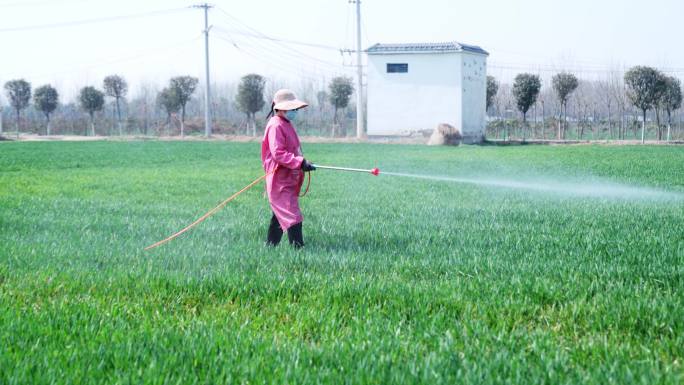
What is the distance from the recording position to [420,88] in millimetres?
51719

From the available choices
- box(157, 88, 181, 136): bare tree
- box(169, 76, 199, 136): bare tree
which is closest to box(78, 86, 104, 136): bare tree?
box(157, 88, 181, 136): bare tree

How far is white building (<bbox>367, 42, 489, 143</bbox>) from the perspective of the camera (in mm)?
50938

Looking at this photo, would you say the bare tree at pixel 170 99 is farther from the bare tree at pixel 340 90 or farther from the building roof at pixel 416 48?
the building roof at pixel 416 48

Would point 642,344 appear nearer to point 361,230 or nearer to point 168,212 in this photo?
point 361,230

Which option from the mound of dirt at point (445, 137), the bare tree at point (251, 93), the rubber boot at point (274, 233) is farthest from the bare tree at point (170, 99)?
the rubber boot at point (274, 233)

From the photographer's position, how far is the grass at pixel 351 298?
4.12 m

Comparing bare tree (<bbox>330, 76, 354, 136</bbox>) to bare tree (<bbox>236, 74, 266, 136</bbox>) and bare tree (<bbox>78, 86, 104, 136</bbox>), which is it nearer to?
bare tree (<bbox>236, 74, 266, 136</bbox>)

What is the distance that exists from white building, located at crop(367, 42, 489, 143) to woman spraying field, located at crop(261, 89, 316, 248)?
143ft

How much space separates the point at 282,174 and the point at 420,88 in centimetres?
4473

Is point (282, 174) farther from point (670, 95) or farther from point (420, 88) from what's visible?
point (670, 95)

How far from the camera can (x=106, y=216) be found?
11258 mm

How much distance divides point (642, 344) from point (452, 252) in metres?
3.23

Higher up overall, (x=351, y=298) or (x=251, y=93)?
(x=251, y=93)

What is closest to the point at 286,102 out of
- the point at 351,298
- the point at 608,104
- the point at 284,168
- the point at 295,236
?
the point at 284,168
